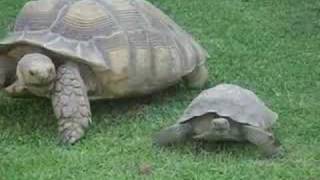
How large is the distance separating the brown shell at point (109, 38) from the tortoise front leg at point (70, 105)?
0.11 m

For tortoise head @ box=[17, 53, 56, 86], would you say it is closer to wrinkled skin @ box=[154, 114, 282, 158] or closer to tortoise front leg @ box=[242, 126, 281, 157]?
wrinkled skin @ box=[154, 114, 282, 158]

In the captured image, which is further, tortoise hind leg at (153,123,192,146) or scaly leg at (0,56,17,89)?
scaly leg at (0,56,17,89)

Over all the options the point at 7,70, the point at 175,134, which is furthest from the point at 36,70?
the point at 175,134

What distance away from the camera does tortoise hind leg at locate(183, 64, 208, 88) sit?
4914mm

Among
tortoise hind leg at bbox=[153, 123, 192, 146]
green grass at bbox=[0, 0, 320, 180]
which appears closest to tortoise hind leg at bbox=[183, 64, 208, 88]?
green grass at bbox=[0, 0, 320, 180]

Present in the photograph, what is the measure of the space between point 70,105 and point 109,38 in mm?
458

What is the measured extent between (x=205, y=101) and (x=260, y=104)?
0.29 metres

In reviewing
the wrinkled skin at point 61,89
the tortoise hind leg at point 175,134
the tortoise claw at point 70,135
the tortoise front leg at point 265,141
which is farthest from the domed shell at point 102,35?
the tortoise front leg at point 265,141

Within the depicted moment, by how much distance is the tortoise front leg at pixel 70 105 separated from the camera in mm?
4129

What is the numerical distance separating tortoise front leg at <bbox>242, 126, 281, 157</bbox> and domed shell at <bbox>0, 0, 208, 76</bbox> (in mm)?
861

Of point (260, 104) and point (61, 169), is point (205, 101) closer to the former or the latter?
point (260, 104)

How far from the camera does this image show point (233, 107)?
155 inches

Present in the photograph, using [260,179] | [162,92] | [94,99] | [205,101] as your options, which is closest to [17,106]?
[94,99]

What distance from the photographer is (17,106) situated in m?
4.66
